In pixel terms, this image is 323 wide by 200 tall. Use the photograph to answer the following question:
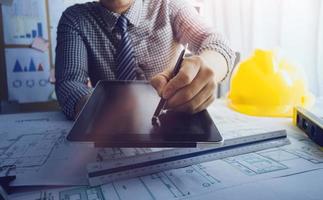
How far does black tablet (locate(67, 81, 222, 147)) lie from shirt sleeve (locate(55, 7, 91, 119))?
0.08m

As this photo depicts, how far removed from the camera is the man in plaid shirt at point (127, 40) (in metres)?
0.63

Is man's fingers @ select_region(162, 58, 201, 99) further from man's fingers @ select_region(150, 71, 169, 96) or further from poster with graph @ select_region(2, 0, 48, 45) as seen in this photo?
poster with graph @ select_region(2, 0, 48, 45)

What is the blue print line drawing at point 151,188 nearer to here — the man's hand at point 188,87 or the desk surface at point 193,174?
the desk surface at point 193,174

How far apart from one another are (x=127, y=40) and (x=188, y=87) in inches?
14.7

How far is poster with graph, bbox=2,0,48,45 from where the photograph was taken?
1.04 m

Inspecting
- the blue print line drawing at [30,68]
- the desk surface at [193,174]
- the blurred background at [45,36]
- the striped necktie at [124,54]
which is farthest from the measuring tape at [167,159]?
the blue print line drawing at [30,68]

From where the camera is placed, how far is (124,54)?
73 cm

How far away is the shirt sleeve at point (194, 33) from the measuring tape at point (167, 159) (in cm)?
25

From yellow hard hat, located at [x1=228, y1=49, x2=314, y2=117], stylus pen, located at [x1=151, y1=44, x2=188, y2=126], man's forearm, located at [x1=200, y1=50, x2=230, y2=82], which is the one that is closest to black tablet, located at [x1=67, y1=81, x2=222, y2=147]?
stylus pen, located at [x1=151, y1=44, x2=188, y2=126]

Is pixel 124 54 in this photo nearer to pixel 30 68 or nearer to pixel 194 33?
pixel 194 33

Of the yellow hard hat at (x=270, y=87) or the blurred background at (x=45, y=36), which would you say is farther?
the blurred background at (x=45, y=36)

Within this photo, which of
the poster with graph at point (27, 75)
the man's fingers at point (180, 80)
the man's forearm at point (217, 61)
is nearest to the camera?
the man's fingers at point (180, 80)

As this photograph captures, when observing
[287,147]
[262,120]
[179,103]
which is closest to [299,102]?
[262,120]

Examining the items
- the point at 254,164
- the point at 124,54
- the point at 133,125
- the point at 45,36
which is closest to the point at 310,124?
the point at 254,164
